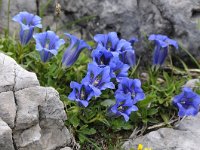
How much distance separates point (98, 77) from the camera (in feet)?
12.7

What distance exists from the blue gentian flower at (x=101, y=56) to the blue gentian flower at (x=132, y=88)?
8.5 inches

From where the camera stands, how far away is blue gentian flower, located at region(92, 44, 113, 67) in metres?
3.99

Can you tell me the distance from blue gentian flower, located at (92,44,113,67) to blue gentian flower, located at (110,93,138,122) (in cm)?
34

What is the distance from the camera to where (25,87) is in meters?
3.51

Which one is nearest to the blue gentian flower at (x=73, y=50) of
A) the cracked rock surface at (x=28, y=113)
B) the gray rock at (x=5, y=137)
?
the cracked rock surface at (x=28, y=113)

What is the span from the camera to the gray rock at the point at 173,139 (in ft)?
12.8

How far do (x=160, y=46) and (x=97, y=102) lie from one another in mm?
782

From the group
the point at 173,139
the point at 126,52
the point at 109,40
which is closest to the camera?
the point at 173,139

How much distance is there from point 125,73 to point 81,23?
103cm

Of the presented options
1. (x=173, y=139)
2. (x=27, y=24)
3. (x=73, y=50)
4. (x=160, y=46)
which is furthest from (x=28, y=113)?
(x=160, y=46)

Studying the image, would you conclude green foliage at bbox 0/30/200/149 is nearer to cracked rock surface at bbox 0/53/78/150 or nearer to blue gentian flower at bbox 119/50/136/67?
blue gentian flower at bbox 119/50/136/67

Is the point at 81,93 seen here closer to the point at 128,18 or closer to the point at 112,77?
the point at 112,77

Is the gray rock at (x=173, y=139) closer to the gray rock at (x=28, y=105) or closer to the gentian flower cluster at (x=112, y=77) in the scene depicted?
the gentian flower cluster at (x=112, y=77)

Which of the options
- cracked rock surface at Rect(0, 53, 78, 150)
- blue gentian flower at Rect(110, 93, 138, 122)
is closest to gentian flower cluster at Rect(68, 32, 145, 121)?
blue gentian flower at Rect(110, 93, 138, 122)
